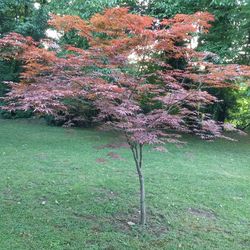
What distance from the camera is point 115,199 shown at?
4.30 meters

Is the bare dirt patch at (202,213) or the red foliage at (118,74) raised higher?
the red foliage at (118,74)

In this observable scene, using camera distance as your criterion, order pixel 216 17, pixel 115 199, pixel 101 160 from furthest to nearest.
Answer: pixel 216 17
pixel 101 160
pixel 115 199

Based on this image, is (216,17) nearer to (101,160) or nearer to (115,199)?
(101,160)

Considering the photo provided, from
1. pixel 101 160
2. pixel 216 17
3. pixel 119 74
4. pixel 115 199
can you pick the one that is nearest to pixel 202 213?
pixel 115 199

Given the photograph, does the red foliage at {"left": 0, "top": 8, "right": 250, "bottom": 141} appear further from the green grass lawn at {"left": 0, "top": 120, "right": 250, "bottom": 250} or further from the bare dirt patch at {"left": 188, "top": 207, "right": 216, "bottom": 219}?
the bare dirt patch at {"left": 188, "top": 207, "right": 216, "bottom": 219}

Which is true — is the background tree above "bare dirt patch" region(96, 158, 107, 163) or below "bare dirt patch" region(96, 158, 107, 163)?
above

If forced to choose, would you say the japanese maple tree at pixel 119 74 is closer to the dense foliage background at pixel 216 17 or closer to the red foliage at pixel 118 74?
the red foliage at pixel 118 74

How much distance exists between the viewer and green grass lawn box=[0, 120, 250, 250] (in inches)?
128

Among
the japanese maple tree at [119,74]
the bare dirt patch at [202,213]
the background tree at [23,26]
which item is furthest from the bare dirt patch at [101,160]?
the background tree at [23,26]

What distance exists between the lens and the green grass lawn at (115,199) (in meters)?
3.24

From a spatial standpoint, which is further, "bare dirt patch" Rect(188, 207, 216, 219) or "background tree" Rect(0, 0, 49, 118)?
"background tree" Rect(0, 0, 49, 118)

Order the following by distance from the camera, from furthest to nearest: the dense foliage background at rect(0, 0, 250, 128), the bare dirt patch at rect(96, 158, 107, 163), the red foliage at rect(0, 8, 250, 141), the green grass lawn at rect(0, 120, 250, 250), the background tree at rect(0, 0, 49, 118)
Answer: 1. the background tree at rect(0, 0, 49, 118)
2. the dense foliage background at rect(0, 0, 250, 128)
3. the bare dirt patch at rect(96, 158, 107, 163)
4. the green grass lawn at rect(0, 120, 250, 250)
5. the red foliage at rect(0, 8, 250, 141)

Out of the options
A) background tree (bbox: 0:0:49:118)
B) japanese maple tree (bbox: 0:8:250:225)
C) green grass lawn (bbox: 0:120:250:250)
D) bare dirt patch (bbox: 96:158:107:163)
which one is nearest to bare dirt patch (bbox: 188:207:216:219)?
green grass lawn (bbox: 0:120:250:250)

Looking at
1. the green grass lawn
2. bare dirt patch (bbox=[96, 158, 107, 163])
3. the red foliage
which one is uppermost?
the red foliage
